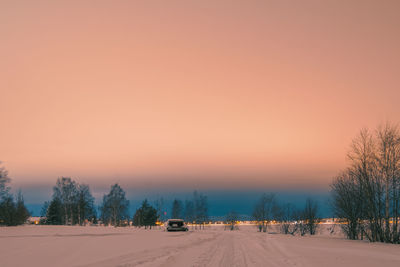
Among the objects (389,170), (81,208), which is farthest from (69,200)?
(389,170)

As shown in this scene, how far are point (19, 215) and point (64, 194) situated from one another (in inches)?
1249

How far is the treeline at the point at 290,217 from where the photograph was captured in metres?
49.5

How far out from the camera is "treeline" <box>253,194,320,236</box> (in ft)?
162

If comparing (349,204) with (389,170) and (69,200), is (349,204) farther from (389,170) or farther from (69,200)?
(69,200)

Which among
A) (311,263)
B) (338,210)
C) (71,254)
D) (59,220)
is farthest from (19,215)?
(311,263)

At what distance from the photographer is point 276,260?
44.3ft

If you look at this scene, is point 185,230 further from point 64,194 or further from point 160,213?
point 160,213

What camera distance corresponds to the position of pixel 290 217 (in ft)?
183

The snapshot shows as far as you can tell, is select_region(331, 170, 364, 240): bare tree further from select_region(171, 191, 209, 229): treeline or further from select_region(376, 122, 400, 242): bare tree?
select_region(171, 191, 209, 229): treeline

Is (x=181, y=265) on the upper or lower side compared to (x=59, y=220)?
upper

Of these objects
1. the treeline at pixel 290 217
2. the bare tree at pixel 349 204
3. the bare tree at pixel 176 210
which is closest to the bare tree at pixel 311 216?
the treeline at pixel 290 217

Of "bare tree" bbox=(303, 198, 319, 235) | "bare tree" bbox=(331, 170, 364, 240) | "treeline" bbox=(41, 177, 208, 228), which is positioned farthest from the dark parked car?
"treeline" bbox=(41, 177, 208, 228)

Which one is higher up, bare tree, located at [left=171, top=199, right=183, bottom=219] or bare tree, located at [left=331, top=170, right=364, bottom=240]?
bare tree, located at [left=331, top=170, right=364, bottom=240]

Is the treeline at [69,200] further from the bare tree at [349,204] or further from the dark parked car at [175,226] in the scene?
the bare tree at [349,204]
